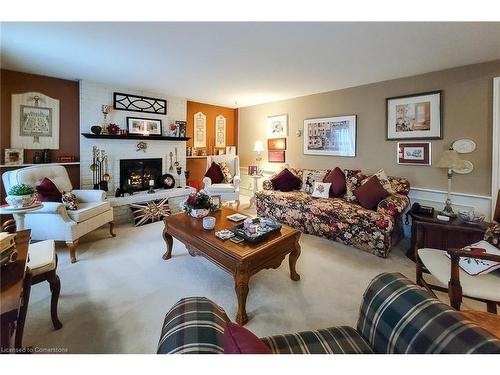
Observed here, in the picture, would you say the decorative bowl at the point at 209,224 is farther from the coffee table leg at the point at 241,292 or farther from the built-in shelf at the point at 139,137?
the built-in shelf at the point at 139,137

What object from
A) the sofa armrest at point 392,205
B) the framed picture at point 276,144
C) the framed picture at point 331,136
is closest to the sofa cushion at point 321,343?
the sofa armrest at point 392,205

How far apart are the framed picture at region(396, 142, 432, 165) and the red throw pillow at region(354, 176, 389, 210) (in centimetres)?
62

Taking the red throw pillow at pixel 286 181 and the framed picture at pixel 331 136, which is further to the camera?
the red throw pillow at pixel 286 181

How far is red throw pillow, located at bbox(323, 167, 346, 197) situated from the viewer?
367cm

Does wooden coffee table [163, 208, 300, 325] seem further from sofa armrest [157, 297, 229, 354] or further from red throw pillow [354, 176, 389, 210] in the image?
red throw pillow [354, 176, 389, 210]

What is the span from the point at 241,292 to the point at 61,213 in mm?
2235

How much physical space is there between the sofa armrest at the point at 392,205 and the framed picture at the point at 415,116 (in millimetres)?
1029

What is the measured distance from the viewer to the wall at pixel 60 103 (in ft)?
10.4

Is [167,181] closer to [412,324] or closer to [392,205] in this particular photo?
[392,205]

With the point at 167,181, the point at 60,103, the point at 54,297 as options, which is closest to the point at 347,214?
the point at 54,297

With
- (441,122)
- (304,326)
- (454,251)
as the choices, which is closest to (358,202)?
(441,122)

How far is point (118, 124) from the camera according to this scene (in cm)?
410

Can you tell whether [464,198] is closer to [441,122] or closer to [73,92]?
[441,122]
